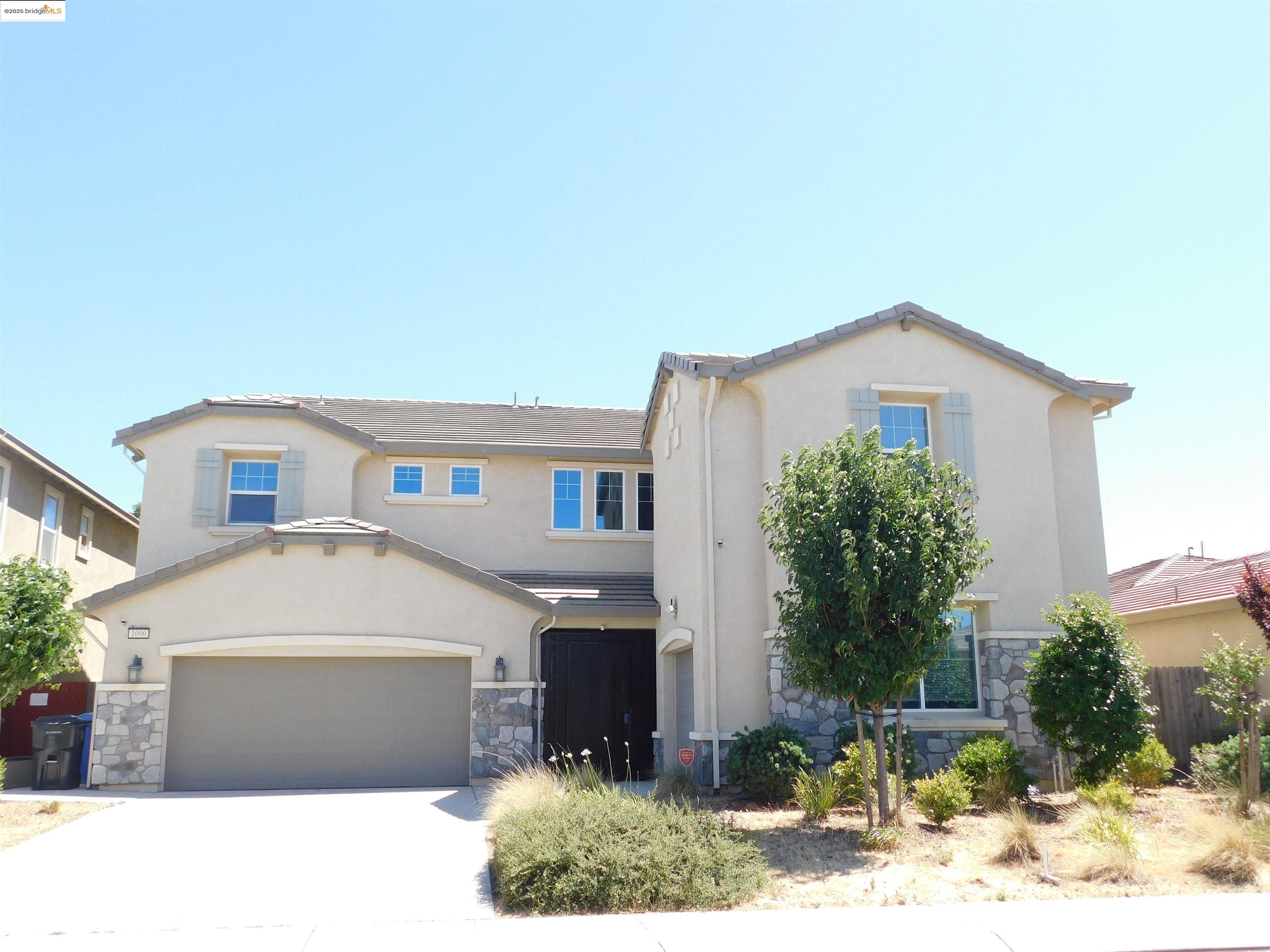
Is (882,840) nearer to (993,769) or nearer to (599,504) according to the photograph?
(993,769)

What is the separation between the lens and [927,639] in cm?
1091

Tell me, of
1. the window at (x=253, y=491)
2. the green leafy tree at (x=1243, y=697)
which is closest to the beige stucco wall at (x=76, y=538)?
the window at (x=253, y=491)

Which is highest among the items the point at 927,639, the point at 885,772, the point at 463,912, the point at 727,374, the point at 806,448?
the point at 727,374

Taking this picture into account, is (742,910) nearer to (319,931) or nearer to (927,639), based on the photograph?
(319,931)

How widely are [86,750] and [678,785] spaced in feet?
30.8

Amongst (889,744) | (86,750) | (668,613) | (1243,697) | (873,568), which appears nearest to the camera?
(873,568)

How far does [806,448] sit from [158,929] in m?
7.86

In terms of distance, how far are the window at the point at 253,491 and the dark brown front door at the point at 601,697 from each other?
235 inches

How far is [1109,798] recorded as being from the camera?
11.4 m

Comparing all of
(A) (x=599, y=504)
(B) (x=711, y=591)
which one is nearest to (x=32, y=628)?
(B) (x=711, y=591)

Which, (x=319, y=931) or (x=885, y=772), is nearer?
(x=319, y=931)

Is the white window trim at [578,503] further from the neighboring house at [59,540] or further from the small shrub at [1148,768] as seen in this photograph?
the small shrub at [1148,768]

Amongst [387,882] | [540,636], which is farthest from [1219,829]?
[540,636]

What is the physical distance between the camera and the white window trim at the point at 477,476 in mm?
19578
